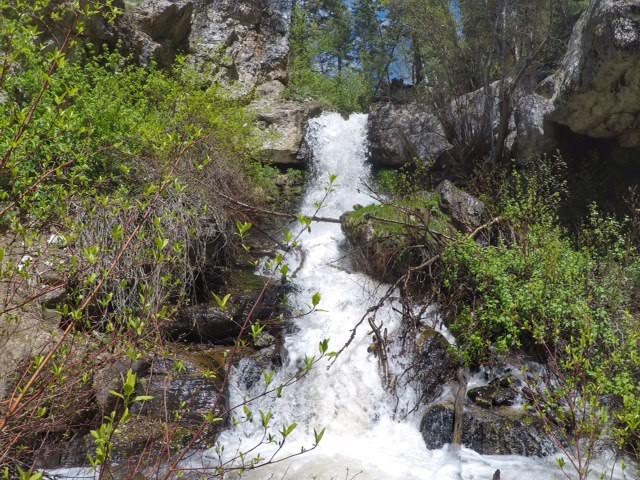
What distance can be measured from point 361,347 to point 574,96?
5573 mm

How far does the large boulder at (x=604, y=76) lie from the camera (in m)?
7.09

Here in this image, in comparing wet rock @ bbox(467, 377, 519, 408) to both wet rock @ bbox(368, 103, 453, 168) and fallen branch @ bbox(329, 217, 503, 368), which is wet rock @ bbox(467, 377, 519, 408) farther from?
wet rock @ bbox(368, 103, 453, 168)

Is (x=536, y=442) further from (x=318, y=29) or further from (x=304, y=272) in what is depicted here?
(x=318, y=29)

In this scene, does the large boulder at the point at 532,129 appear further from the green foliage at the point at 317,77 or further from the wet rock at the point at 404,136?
the green foliage at the point at 317,77

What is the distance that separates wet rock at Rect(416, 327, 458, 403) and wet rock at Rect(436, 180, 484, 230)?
2623mm

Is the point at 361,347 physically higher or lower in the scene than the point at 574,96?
lower

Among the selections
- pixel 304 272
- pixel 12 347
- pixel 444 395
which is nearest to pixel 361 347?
pixel 444 395

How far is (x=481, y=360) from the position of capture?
604cm

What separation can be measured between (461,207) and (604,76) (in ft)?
9.64

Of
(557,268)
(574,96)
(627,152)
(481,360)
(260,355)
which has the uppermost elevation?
(574,96)

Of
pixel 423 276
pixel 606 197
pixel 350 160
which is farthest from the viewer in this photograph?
pixel 350 160

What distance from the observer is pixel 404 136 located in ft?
38.1

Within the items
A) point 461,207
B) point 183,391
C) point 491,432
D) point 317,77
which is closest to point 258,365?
point 183,391

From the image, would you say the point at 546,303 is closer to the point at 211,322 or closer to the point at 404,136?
the point at 211,322
